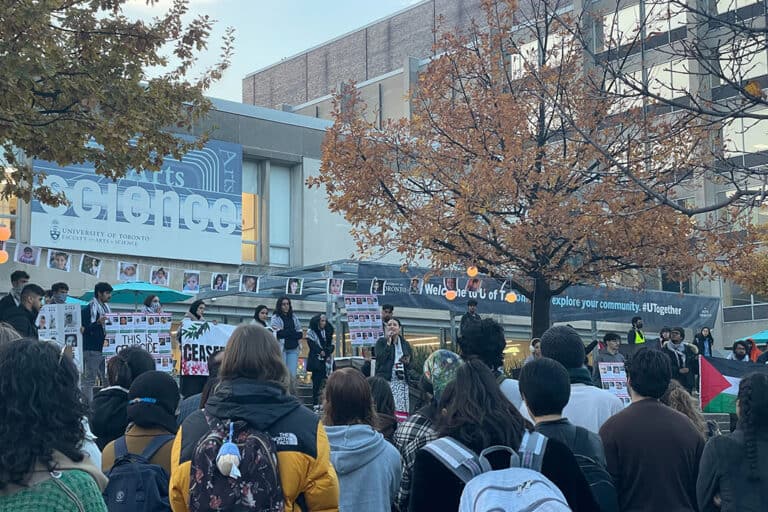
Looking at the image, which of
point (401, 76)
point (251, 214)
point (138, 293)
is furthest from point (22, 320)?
point (401, 76)

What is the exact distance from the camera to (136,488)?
4.66 m

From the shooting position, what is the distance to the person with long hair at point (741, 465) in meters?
5.09

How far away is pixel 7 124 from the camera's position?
1259 cm

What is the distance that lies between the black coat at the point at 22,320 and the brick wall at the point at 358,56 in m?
41.2

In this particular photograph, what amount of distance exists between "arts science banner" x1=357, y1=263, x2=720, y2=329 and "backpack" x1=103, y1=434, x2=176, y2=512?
51.5 ft

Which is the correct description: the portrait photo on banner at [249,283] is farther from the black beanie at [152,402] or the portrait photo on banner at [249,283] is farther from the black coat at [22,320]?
the black beanie at [152,402]

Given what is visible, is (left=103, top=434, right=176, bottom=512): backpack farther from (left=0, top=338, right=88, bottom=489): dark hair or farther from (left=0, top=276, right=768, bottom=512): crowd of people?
(left=0, top=338, right=88, bottom=489): dark hair

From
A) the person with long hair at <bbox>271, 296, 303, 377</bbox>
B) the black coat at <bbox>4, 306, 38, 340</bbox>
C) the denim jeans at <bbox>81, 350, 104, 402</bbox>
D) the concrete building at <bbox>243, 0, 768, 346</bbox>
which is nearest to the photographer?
the black coat at <bbox>4, 306, 38, 340</bbox>

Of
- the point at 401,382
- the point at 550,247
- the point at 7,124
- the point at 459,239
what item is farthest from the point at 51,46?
the point at 550,247

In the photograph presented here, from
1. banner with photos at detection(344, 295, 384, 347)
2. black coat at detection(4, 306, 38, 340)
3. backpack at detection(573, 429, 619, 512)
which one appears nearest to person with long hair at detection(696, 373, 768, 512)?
backpack at detection(573, 429, 619, 512)

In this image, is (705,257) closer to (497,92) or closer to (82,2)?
(497,92)

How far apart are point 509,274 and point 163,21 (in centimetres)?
863

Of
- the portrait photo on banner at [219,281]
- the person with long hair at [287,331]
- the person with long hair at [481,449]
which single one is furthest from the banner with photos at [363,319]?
the person with long hair at [481,449]

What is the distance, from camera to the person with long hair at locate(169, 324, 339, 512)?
13.7 ft
